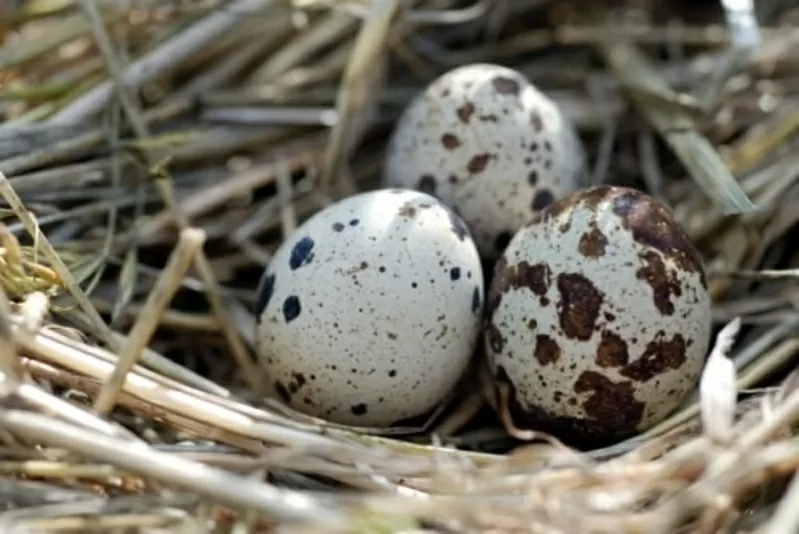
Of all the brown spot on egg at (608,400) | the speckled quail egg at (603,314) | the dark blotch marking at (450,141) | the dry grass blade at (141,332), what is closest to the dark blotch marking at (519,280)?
the speckled quail egg at (603,314)

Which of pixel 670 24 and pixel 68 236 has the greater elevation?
pixel 670 24

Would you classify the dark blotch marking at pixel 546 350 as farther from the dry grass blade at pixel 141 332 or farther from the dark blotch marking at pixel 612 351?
the dry grass blade at pixel 141 332

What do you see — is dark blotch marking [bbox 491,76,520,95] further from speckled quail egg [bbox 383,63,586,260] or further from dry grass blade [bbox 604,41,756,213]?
dry grass blade [bbox 604,41,756,213]

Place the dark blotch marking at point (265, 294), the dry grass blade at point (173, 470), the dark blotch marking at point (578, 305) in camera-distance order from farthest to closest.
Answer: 1. the dark blotch marking at point (265, 294)
2. the dark blotch marking at point (578, 305)
3. the dry grass blade at point (173, 470)

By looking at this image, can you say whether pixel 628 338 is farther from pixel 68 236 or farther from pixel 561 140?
pixel 68 236

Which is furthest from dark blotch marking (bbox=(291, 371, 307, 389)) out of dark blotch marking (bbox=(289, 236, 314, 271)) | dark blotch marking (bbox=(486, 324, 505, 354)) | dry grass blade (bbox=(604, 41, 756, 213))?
dry grass blade (bbox=(604, 41, 756, 213))

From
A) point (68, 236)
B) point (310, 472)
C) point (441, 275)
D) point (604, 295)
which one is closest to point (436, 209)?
point (441, 275)

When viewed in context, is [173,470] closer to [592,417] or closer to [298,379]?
[298,379]
